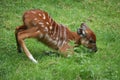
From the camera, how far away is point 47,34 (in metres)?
7.21

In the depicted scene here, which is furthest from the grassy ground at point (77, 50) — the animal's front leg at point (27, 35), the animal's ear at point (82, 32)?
the animal's ear at point (82, 32)

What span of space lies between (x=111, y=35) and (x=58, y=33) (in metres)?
1.78

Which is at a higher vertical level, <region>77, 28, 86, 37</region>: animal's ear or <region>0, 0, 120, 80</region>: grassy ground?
<region>77, 28, 86, 37</region>: animal's ear

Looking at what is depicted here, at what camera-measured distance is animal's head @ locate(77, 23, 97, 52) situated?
7574 millimetres

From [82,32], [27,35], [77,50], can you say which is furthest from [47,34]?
[82,32]

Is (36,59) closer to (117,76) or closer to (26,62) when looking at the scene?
(26,62)

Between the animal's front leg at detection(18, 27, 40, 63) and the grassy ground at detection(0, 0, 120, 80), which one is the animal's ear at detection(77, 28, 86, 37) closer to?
the grassy ground at detection(0, 0, 120, 80)

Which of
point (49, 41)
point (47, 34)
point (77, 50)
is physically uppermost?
point (47, 34)

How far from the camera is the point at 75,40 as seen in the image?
7.62 m

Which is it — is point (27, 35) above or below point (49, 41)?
above

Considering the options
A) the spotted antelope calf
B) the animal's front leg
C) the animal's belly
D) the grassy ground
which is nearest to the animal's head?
the spotted antelope calf

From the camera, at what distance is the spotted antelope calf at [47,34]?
23.2ft

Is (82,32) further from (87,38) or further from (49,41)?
(49,41)

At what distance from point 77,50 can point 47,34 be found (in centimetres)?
62
